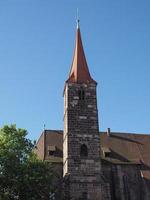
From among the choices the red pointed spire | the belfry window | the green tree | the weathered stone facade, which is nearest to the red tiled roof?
the weathered stone facade

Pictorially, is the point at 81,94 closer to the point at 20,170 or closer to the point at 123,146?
the point at 123,146

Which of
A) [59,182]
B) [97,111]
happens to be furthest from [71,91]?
[59,182]

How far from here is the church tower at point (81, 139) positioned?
89.7ft

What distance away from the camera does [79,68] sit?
32531 millimetres

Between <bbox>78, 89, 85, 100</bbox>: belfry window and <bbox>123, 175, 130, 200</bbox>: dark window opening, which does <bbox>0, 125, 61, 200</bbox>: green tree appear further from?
<bbox>123, 175, 130, 200</bbox>: dark window opening

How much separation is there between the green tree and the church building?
2.84m

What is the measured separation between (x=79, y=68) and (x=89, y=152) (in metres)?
7.18

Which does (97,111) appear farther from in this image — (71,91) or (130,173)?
(130,173)

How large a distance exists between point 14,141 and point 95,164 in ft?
20.4

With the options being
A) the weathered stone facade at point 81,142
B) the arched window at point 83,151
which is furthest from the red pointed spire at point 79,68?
the arched window at point 83,151

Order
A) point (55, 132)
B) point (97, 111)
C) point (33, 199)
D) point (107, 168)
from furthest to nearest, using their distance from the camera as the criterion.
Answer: point (55, 132), point (107, 168), point (97, 111), point (33, 199)

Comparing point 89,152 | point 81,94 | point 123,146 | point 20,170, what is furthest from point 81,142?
point 123,146

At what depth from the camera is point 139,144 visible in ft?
122

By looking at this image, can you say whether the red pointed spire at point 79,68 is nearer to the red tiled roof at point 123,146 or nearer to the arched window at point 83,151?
the arched window at point 83,151
